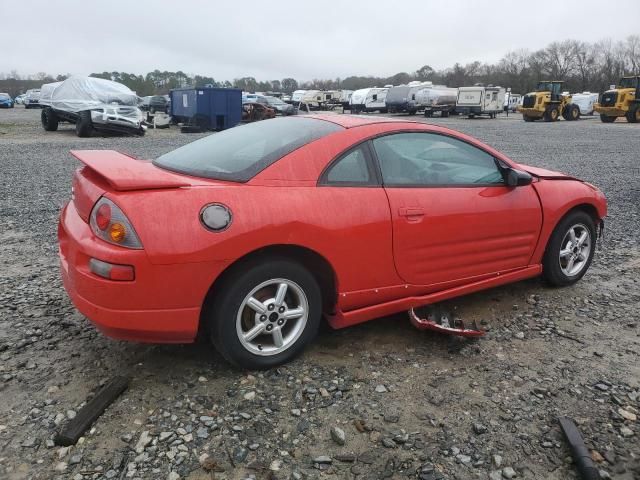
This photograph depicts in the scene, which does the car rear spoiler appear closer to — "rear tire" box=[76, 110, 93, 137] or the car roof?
the car roof

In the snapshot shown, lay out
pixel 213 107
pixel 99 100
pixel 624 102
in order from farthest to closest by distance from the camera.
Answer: pixel 624 102
pixel 213 107
pixel 99 100

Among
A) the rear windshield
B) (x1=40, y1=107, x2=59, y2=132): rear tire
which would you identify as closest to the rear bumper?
the rear windshield

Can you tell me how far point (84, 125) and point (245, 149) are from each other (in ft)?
57.9

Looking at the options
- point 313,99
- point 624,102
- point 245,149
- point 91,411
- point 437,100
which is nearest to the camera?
point 91,411

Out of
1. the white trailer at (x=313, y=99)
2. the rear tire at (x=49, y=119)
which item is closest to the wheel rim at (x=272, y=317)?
the rear tire at (x=49, y=119)

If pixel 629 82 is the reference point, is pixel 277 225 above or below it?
below

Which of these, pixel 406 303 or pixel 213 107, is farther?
pixel 213 107

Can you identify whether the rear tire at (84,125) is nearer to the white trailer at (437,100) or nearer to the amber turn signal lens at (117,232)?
the amber turn signal lens at (117,232)

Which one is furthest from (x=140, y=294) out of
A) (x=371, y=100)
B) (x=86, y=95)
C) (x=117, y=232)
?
(x=371, y=100)

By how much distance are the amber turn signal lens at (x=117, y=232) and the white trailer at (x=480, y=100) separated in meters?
38.2

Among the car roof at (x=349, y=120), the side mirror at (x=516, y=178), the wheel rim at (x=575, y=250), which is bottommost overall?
the wheel rim at (x=575, y=250)

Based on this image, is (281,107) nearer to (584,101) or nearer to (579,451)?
(584,101)

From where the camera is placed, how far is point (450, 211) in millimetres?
3455

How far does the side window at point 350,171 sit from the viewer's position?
3119mm
